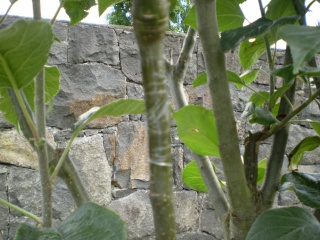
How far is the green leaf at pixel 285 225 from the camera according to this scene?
1.54 feet

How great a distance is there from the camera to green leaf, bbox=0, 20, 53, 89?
0.36 m

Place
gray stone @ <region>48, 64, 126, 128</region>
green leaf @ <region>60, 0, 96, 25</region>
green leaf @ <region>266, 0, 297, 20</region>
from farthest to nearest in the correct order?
gray stone @ <region>48, 64, 126, 128</region>
green leaf @ <region>60, 0, 96, 25</region>
green leaf @ <region>266, 0, 297, 20</region>

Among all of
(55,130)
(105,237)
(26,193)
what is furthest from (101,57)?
(105,237)

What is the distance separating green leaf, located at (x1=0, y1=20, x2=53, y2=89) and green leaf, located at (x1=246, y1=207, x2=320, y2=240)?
0.23 meters

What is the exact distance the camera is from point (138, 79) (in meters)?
2.85

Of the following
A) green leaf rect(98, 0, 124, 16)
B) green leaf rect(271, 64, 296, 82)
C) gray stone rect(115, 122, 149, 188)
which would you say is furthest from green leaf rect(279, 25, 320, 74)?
gray stone rect(115, 122, 149, 188)

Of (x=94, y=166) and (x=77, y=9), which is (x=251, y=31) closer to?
(x=77, y=9)

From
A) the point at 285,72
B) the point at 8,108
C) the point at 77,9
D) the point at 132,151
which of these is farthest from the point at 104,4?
the point at 132,151

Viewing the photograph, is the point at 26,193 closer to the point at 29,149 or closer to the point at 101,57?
the point at 29,149

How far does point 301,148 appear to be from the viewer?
66 centimetres

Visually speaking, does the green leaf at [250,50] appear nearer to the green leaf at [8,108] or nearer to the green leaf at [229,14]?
the green leaf at [229,14]

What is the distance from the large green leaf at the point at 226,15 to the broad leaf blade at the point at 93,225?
35 centimetres

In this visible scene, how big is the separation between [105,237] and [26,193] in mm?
2269

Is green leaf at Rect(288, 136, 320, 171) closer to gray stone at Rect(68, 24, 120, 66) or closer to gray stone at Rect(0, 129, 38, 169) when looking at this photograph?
gray stone at Rect(0, 129, 38, 169)
